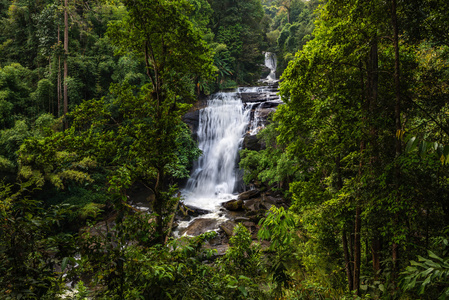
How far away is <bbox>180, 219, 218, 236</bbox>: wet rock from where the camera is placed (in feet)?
34.8

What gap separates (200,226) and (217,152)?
726 cm

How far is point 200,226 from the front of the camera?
10969mm

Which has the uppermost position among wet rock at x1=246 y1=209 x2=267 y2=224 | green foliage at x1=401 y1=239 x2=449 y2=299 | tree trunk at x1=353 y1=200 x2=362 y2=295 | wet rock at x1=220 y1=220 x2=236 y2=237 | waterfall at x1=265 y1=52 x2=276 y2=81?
waterfall at x1=265 y1=52 x2=276 y2=81

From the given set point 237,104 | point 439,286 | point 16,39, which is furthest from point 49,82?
point 439,286

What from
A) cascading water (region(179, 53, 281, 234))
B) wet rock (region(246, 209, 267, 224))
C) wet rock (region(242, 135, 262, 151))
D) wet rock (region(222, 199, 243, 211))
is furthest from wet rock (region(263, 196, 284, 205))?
wet rock (region(242, 135, 262, 151))

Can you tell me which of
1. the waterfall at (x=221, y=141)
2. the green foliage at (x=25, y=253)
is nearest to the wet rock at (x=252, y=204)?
the waterfall at (x=221, y=141)

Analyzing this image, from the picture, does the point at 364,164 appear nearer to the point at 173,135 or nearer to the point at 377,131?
the point at 377,131

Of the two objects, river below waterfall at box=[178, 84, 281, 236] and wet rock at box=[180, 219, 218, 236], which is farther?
river below waterfall at box=[178, 84, 281, 236]

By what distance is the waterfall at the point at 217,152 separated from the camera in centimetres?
1543

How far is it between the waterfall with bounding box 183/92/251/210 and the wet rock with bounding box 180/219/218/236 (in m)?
2.34

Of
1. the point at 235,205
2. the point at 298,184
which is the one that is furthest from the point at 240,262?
the point at 235,205

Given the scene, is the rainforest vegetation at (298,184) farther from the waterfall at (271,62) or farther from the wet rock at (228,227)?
the waterfall at (271,62)

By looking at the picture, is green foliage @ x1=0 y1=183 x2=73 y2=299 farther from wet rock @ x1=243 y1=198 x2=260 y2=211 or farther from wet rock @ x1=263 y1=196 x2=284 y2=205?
wet rock @ x1=263 y1=196 x2=284 y2=205

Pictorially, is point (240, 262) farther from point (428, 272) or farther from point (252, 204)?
point (252, 204)
